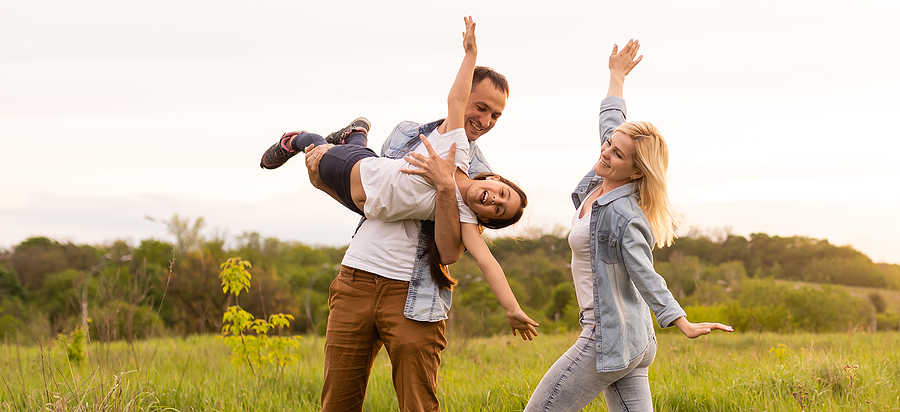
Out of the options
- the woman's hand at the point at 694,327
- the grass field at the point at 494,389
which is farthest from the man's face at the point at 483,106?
the grass field at the point at 494,389

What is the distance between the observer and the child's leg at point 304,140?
347cm

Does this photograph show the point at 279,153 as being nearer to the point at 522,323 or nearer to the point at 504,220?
the point at 504,220

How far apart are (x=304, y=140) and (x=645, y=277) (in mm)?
2049

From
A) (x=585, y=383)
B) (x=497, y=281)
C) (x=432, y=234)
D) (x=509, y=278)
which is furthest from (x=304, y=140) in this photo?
(x=509, y=278)

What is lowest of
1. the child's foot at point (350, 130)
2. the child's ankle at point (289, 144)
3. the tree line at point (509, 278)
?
the tree line at point (509, 278)

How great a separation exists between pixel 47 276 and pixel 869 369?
5263 centimetres

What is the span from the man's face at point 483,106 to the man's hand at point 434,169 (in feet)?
1.52

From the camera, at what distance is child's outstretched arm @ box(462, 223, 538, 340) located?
9.07 ft

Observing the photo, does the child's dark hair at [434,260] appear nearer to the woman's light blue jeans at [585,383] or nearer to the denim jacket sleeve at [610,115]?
the woman's light blue jeans at [585,383]

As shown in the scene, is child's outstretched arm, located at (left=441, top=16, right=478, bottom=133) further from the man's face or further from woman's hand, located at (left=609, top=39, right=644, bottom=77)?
woman's hand, located at (left=609, top=39, right=644, bottom=77)

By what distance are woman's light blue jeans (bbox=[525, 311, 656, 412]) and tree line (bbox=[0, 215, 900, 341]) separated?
1702 centimetres

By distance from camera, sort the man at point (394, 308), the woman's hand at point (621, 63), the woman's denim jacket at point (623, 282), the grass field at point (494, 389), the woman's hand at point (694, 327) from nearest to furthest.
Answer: the woman's hand at point (694, 327), the woman's denim jacket at point (623, 282), the man at point (394, 308), the woman's hand at point (621, 63), the grass field at point (494, 389)

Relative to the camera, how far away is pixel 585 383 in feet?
9.17

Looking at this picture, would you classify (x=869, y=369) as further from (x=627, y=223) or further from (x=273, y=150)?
(x=273, y=150)
